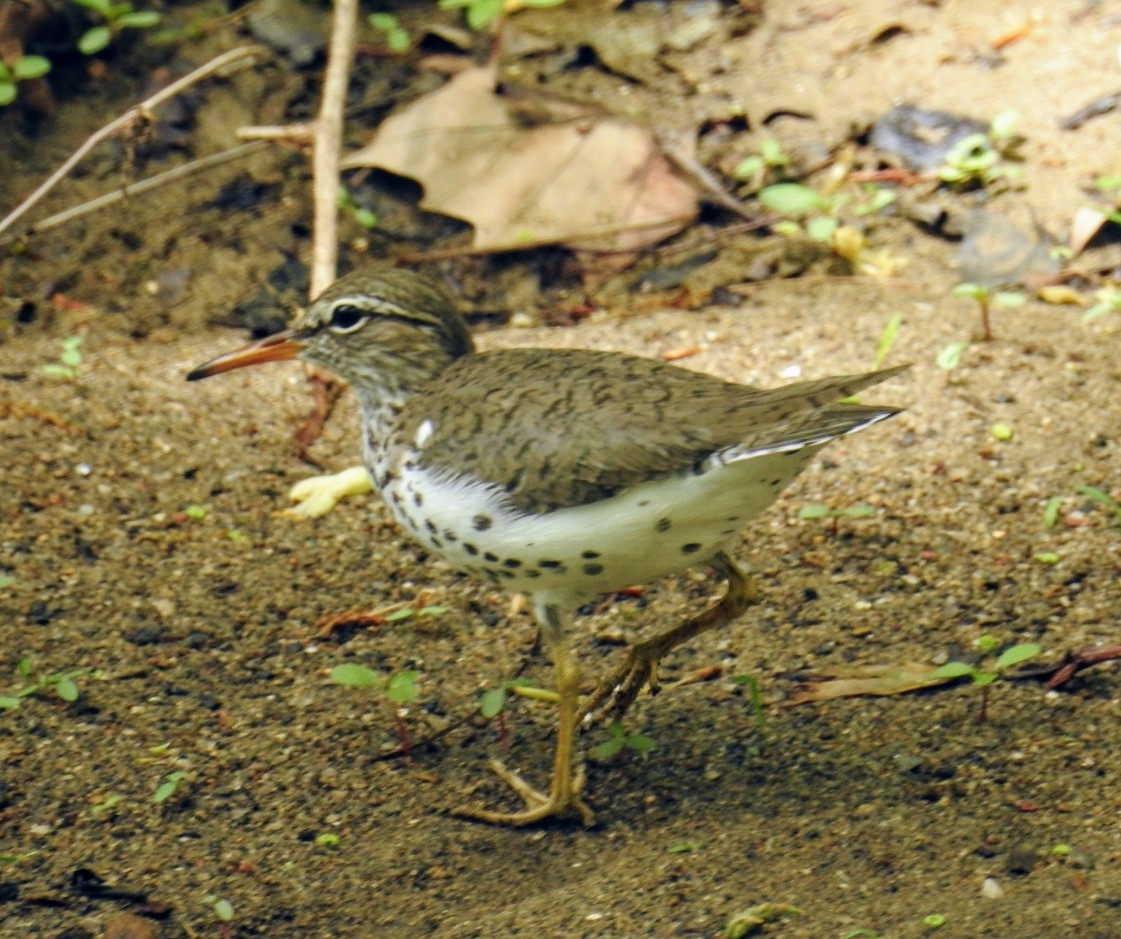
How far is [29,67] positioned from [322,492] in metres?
3.05

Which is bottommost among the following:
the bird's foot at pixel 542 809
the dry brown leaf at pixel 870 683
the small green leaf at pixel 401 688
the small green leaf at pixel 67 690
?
the bird's foot at pixel 542 809

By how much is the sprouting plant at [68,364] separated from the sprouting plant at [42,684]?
5.64 feet

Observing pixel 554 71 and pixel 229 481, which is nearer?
pixel 229 481

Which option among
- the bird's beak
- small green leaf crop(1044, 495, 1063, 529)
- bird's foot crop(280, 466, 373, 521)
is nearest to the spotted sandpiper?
the bird's beak

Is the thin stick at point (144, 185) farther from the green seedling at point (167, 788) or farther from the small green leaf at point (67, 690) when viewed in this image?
the green seedling at point (167, 788)

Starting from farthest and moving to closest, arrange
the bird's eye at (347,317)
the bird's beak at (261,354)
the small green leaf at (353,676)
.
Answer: the bird's beak at (261,354) → the bird's eye at (347,317) → the small green leaf at (353,676)

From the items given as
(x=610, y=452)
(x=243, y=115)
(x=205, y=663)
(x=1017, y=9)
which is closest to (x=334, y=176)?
(x=243, y=115)

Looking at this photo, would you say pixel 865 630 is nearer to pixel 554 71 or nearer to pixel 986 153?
pixel 986 153

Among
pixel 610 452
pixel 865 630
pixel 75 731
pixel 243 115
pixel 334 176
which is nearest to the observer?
pixel 610 452

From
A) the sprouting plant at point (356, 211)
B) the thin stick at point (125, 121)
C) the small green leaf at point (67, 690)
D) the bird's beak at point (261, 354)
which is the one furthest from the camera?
the sprouting plant at point (356, 211)

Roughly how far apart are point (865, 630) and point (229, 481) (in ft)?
8.12

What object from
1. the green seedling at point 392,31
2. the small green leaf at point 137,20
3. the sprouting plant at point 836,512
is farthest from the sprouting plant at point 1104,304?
the small green leaf at point 137,20

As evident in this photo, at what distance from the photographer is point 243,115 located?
759 centimetres

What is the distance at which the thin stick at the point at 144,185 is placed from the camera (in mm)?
6848
